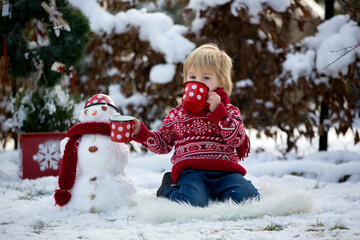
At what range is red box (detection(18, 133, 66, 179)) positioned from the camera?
3514mm

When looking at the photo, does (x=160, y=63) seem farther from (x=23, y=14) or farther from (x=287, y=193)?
(x=287, y=193)

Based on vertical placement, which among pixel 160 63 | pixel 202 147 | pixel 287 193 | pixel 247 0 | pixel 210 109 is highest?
pixel 247 0

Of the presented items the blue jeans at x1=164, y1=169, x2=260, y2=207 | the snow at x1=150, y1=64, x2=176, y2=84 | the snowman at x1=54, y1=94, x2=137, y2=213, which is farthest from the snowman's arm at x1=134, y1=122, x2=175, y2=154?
the snow at x1=150, y1=64, x2=176, y2=84

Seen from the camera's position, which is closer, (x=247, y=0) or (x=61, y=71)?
(x=61, y=71)

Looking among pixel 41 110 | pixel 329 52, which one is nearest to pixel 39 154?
pixel 41 110

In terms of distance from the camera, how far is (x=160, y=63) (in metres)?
4.59

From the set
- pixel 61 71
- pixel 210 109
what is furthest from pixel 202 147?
pixel 61 71

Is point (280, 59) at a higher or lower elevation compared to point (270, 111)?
higher

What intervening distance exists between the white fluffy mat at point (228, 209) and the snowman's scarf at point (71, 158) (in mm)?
448

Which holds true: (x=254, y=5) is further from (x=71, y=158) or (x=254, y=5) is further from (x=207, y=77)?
(x=71, y=158)

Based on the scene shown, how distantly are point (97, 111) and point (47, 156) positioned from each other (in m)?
1.31

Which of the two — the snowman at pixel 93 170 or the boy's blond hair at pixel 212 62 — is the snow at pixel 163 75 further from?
the snowman at pixel 93 170

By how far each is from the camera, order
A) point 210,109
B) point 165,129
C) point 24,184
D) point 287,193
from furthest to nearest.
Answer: point 24,184
point 165,129
point 210,109
point 287,193

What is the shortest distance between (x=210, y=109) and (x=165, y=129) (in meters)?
0.44
